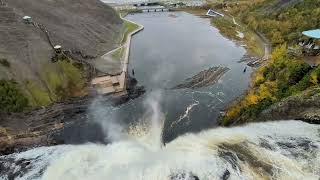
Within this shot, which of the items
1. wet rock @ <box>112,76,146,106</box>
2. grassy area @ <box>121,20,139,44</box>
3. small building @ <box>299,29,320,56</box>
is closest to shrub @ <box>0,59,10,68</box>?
wet rock @ <box>112,76,146,106</box>

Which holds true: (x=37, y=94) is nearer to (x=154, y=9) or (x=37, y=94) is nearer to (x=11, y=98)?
(x=11, y=98)

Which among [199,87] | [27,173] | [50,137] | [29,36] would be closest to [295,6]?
[199,87]

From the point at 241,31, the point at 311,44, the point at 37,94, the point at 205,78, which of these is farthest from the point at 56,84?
the point at 241,31

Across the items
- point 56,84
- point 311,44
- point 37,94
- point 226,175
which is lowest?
point 37,94

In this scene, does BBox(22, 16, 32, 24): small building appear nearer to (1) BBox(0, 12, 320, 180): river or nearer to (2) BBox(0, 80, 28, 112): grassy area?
(2) BBox(0, 80, 28, 112): grassy area

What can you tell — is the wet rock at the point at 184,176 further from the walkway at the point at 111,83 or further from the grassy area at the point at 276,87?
the walkway at the point at 111,83

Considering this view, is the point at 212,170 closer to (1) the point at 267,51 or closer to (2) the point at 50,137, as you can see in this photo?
(2) the point at 50,137

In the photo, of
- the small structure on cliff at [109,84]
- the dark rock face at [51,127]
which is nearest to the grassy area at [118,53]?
the small structure on cliff at [109,84]
